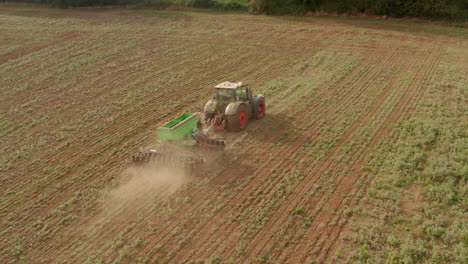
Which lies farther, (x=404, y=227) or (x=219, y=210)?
(x=219, y=210)

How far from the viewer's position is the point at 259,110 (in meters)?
16.5

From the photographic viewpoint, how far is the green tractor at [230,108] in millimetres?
15094

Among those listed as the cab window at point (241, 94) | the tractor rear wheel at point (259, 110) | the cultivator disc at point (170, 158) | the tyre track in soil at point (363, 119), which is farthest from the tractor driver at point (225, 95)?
the tyre track in soil at point (363, 119)

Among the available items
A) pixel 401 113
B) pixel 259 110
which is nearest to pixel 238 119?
pixel 259 110

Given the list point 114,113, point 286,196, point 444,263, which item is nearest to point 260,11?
point 114,113

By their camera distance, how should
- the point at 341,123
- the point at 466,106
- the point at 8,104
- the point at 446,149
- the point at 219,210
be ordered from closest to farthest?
the point at 219,210 < the point at 446,149 < the point at 341,123 < the point at 466,106 < the point at 8,104

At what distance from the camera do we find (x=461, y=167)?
12.7 meters

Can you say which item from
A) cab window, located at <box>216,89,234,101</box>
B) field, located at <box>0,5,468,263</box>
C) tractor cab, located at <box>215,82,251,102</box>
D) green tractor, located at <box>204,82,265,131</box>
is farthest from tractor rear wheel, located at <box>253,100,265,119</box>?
cab window, located at <box>216,89,234,101</box>

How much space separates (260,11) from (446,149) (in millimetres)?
27359

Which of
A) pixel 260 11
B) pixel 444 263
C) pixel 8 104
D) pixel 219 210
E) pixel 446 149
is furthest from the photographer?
pixel 260 11

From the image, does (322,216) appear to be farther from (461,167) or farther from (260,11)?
(260,11)

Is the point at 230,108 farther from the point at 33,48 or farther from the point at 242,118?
the point at 33,48

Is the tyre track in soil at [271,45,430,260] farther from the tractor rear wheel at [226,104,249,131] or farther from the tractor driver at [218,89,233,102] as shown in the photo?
the tractor driver at [218,89,233,102]

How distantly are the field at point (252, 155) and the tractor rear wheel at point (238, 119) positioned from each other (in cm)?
32
